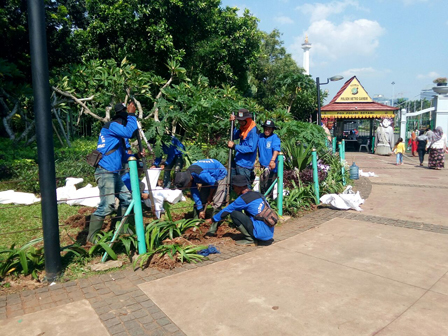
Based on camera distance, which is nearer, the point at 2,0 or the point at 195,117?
the point at 195,117

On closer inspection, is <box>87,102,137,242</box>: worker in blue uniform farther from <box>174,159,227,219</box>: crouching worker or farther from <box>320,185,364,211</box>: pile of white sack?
<box>320,185,364,211</box>: pile of white sack

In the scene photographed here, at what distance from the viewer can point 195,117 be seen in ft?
22.4

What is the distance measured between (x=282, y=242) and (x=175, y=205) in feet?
7.96

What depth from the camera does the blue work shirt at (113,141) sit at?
4875 mm

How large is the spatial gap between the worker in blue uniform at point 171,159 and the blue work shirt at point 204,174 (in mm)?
1420

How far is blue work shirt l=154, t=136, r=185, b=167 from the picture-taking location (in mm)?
6852

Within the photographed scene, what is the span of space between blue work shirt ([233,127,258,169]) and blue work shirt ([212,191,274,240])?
113 centimetres

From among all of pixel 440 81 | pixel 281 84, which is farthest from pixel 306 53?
pixel 281 84

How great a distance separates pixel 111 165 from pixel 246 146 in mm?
2121

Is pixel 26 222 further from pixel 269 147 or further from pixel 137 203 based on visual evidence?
pixel 269 147

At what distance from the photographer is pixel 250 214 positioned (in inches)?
194

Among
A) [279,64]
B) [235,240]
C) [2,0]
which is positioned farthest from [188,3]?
[279,64]

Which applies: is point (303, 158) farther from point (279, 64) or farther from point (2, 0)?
point (279, 64)

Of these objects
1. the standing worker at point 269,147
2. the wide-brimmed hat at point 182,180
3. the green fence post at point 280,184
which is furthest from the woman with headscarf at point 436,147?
the wide-brimmed hat at point 182,180
